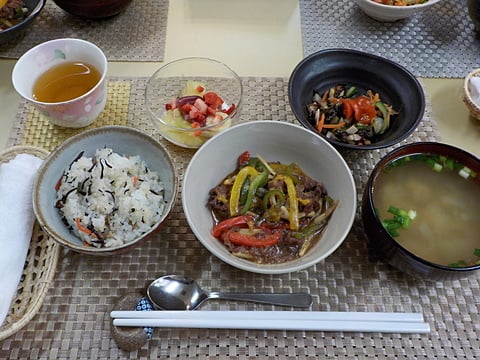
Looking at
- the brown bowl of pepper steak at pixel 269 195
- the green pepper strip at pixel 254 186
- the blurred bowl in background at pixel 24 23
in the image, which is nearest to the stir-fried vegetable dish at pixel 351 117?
the brown bowl of pepper steak at pixel 269 195

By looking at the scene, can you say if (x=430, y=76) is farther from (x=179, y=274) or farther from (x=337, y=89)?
(x=179, y=274)

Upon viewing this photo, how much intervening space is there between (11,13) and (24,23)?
0.20 m

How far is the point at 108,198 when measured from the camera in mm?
1282

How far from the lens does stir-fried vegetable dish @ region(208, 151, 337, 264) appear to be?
1.23 m

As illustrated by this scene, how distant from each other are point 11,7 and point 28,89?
0.61 metres

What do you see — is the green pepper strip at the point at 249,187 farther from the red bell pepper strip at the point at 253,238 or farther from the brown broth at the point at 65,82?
the brown broth at the point at 65,82

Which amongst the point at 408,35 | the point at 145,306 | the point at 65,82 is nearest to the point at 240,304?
the point at 145,306

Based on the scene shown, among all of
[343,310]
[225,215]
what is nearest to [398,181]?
[343,310]

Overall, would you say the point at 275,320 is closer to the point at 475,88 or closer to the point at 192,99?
the point at 192,99

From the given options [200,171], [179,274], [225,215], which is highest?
[200,171]

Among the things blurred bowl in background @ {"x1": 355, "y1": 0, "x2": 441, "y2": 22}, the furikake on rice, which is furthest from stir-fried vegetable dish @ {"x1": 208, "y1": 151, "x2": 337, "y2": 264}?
blurred bowl in background @ {"x1": 355, "y1": 0, "x2": 441, "y2": 22}

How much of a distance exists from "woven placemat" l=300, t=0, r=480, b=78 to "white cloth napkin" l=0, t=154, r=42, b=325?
4.16 feet

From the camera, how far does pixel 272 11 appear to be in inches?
80.8

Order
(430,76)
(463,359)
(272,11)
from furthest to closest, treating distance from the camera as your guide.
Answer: (272,11) → (430,76) → (463,359)
